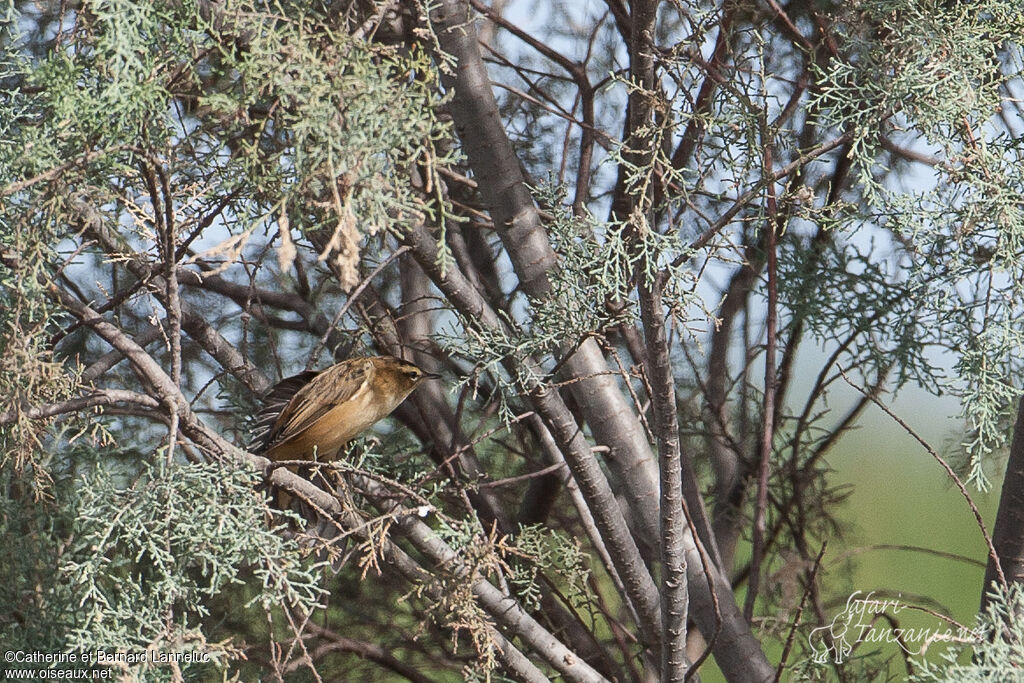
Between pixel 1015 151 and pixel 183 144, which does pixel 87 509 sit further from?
pixel 1015 151

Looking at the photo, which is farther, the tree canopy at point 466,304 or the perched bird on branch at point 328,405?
the perched bird on branch at point 328,405

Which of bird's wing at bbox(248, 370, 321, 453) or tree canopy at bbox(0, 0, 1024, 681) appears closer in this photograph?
tree canopy at bbox(0, 0, 1024, 681)

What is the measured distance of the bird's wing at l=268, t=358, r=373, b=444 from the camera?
227cm

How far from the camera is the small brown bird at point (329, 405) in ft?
7.49

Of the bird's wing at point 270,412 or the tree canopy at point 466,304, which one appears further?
the bird's wing at point 270,412

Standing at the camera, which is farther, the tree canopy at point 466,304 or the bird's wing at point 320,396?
the bird's wing at point 320,396

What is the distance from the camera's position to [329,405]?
234cm

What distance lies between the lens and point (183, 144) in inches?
49.4

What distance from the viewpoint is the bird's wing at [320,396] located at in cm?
227

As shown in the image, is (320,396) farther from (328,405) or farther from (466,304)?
(466,304)

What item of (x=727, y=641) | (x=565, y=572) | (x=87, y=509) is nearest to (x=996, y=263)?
(x=727, y=641)

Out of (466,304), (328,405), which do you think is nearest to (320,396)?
(328,405)

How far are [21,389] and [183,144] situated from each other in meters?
0.41

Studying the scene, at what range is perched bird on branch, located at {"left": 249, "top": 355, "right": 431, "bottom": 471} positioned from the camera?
7.49 ft
